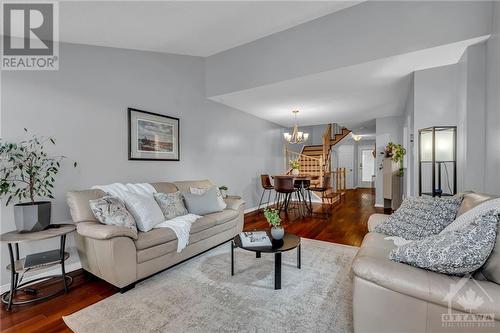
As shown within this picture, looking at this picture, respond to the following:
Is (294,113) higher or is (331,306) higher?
(294,113)

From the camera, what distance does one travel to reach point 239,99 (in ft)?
A: 14.4

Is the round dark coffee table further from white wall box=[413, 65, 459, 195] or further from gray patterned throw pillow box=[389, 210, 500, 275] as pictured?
white wall box=[413, 65, 459, 195]

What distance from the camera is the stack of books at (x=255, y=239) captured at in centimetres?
216

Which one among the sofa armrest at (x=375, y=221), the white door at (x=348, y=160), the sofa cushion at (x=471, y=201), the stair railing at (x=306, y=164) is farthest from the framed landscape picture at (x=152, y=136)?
the white door at (x=348, y=160)

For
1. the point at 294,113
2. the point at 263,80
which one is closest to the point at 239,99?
the point at 263,80

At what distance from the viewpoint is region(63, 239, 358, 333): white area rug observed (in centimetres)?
163

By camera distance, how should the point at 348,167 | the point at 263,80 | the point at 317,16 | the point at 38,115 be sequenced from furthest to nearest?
the point at 348,167 → the point at 263,80 → the point at 317,16 → the point at 38,115

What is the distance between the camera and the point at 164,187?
10.4 feet

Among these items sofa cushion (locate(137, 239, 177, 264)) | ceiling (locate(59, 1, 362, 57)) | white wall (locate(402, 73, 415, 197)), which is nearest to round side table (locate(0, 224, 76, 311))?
sofa cushion (locate(137, 239, 177, 264))

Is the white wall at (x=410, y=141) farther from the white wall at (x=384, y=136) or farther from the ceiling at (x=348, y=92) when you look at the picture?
the white wall at (x=384, y=136)

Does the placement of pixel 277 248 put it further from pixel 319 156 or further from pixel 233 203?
pixel 319 156

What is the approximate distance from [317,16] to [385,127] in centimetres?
396

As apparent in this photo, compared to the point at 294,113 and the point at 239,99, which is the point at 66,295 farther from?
the point at 294,113

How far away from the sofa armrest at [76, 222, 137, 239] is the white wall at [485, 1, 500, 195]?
358 centimetres
